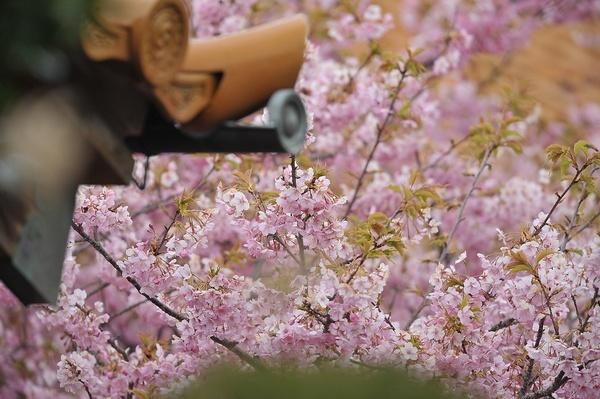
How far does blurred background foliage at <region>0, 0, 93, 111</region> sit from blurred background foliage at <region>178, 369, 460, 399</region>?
577 millimetres

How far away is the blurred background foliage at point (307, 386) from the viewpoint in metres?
1.67

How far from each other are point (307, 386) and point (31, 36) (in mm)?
715

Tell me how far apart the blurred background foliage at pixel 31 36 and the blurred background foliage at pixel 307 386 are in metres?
0.58

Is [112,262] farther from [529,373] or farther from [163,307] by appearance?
[529,373]

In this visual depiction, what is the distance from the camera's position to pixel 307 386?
1.68 m

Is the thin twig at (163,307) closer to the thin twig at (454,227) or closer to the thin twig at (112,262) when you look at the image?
the thin twig at (112,262)

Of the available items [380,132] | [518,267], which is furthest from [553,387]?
[380,132]

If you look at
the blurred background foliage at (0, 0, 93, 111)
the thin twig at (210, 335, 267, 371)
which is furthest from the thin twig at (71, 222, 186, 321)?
the blurred background foliage at (0, 0, 93, 111)

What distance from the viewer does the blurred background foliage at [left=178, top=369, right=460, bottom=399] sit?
1667 mm

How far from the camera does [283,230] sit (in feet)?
10.7

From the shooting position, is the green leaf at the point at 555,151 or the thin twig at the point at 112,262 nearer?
the thin twig at the point at 112,262

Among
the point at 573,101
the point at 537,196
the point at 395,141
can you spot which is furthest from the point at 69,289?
the point at 573,101

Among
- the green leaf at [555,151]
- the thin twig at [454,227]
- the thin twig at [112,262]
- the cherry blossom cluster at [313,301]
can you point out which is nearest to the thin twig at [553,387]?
the cherry blossom cluster at [313,301]

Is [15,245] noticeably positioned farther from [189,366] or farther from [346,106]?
[346,106]
